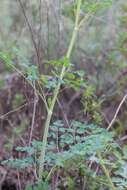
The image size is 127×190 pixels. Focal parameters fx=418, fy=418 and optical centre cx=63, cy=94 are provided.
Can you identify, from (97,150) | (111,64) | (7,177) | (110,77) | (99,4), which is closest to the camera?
(97,150)

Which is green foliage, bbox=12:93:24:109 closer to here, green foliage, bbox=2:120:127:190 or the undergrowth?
the undergrowth

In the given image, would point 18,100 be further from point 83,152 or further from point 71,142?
point 83,152

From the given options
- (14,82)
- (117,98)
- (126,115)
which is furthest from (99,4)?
(14,82)

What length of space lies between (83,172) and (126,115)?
0.96 meters

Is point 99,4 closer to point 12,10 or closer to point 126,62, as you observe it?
point 126,62

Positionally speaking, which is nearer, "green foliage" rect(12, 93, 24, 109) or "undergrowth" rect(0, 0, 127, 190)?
"undergrowth" rect(0, 0, 127, 190)

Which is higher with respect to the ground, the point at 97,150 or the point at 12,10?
the point at 12,10

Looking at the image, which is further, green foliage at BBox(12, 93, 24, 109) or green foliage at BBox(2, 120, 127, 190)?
green foliage at BBox(12, 93, 24, 109)

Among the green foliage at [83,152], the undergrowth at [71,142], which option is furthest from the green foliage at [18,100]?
the green foliage at [83,152]

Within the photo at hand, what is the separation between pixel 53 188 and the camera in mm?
1468

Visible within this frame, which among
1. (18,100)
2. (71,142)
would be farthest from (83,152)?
(18,100)

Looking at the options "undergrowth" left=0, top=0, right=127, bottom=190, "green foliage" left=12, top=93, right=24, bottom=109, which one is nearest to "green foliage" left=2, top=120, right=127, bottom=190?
"undergrowth" left=0, top=0, right=127, bottom=190

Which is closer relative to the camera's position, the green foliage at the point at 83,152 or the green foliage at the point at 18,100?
the green foliage at the point at 83,152

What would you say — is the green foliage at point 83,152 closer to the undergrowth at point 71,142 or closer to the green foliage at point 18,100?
the undergrowth at point 71,142
